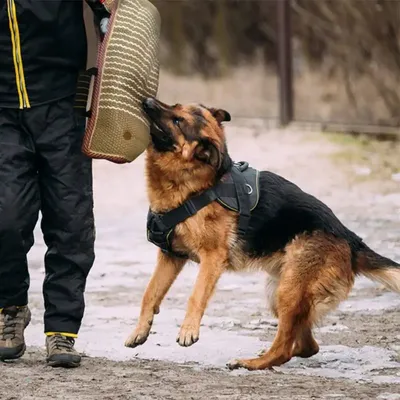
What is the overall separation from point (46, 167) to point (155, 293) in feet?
2.87

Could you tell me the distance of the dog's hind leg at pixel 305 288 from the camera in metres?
5.68

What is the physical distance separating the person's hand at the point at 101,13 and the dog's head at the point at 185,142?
486mm

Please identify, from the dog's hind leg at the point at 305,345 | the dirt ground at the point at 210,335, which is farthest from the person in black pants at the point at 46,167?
the dog's hind leg at the point at 305,345

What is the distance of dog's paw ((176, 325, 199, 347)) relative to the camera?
5559mm

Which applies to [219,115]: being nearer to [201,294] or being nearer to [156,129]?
[156,129]

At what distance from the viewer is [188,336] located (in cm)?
556

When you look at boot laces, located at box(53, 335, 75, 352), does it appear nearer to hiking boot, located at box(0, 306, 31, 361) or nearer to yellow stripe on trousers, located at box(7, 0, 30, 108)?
hiking boot, located at box(0, 306, 31, 361)

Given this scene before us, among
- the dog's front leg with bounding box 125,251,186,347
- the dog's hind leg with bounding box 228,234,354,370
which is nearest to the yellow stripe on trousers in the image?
the dog's front leg with bounding box 125,251,186,347

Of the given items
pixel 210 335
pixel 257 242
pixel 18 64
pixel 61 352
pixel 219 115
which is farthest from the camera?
pixel 210 335

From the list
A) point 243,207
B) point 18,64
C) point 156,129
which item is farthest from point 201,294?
point 18,64

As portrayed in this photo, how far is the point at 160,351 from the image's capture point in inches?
239

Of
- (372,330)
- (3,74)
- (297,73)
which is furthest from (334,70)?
(3,74)

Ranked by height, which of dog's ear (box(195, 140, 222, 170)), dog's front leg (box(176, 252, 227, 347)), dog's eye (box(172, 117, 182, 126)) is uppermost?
dog's eye (box(172, 117, 182, 126))

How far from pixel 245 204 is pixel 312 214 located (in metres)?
0.34
